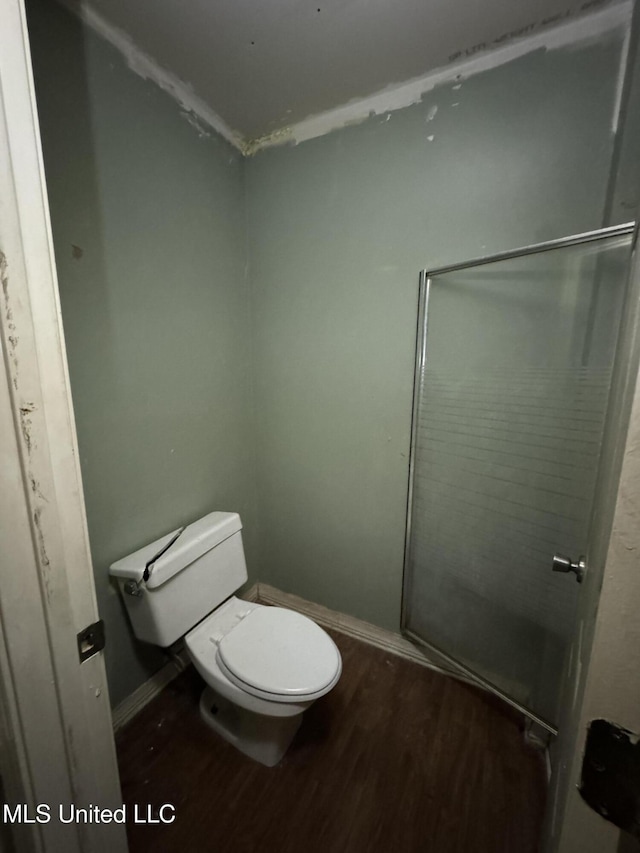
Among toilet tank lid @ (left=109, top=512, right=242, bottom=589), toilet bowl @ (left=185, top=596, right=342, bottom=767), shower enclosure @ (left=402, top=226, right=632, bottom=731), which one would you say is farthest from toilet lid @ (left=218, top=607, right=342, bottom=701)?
shower enclosure @ (left=402, top=226, right=632, bottom=731)

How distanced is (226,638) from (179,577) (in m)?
0.28

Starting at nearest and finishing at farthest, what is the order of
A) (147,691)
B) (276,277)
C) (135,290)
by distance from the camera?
(135,290) < (147,691) < (276,277)

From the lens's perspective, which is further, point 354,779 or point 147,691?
point 147,691

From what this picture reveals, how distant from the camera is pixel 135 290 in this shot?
A: 1149 mm

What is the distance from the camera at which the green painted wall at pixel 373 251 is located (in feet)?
3.46

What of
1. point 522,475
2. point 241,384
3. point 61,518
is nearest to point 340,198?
point 241,384

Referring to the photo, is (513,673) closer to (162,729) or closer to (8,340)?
(162,729)

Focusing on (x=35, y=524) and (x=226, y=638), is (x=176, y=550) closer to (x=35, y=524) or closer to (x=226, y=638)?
(x=226, y=638)

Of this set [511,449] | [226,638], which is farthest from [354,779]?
[511,449]

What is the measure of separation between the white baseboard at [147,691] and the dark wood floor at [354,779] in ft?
0.12

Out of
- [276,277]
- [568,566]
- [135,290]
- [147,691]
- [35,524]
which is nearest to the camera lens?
[35,524]

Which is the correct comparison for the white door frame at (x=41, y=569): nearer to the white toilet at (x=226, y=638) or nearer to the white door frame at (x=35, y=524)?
the white door frame at (x=35, y=524)

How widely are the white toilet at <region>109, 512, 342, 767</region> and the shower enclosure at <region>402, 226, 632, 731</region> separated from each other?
622 mm

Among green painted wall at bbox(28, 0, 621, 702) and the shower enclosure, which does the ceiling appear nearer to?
green painted wall at bbox(28, 0, 621, 702)
